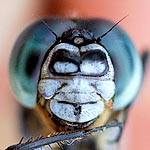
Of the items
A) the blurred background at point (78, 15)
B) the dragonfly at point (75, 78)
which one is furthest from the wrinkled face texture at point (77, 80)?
the blurred background at point (78, 15)

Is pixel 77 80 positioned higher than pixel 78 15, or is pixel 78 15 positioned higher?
pixel 78 15

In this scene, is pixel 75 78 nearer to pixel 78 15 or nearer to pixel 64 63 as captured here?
pixel 64 63

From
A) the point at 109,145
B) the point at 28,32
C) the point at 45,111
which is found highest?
the point at 28,32

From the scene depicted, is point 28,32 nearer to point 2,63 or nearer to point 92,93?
point 92,93

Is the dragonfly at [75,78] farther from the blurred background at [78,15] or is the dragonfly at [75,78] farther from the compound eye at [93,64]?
the blurred background at [78,15]

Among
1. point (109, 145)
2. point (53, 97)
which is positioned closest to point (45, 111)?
point (53, 97)

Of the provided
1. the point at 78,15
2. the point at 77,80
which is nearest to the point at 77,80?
the point at 77,80

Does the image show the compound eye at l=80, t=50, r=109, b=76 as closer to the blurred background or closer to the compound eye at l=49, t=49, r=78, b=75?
the compound eye at l=49, t=49, r=78, b=75

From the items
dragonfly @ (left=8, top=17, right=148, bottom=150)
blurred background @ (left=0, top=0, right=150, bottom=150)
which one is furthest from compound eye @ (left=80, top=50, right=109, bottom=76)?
blurred background @ (left=0, top=0, right=150, bottom=150)
